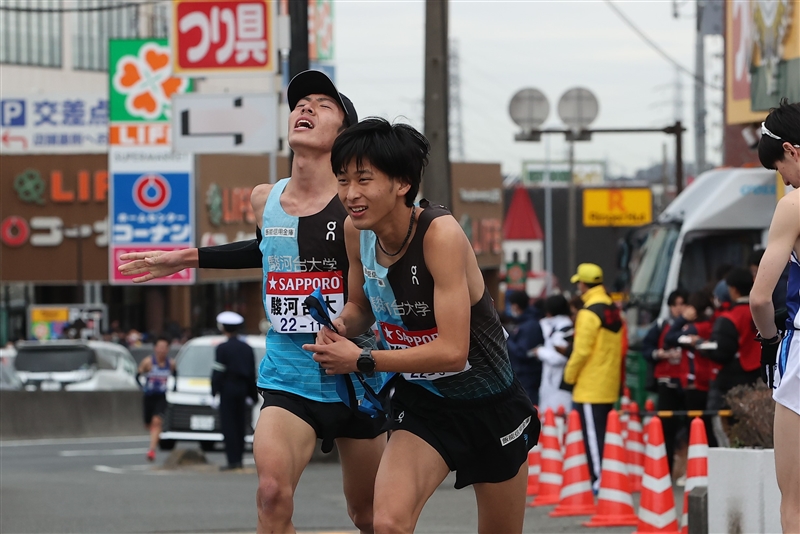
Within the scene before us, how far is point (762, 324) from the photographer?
566 centimetres

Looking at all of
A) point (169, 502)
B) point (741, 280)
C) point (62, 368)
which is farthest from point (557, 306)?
point (62, 368)

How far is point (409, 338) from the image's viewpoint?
5.22 m

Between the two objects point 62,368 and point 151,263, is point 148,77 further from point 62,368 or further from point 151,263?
point 151,263

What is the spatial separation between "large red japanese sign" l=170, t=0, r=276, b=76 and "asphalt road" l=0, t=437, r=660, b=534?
4.86m

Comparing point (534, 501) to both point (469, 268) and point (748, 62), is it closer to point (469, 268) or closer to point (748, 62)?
point (469, 268)

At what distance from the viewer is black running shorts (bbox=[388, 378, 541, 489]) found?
A: 5277 millimetres

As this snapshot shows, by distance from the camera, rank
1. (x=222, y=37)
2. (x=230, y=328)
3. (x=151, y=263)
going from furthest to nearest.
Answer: (x=222, y=37)
(x=230, y=328)
(x=151, y=263)

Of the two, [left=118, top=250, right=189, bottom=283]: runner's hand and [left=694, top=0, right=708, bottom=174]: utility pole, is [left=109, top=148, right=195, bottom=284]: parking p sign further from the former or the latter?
[left=118, top=250, right=189, bottom=283]: runner's hand

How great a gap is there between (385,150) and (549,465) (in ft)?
25.3

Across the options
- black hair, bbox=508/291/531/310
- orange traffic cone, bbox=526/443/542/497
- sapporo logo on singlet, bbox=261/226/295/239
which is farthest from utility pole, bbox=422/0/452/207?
sapporo logo on singlet, bbox=261/226/295/239

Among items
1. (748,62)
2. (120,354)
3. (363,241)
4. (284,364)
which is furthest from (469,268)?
(120,354)

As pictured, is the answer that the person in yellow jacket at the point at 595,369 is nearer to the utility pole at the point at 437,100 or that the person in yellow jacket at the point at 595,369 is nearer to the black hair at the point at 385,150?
the utility pole at the point at 437,100

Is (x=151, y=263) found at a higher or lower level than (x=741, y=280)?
higher

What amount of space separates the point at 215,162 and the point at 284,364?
39.1m
